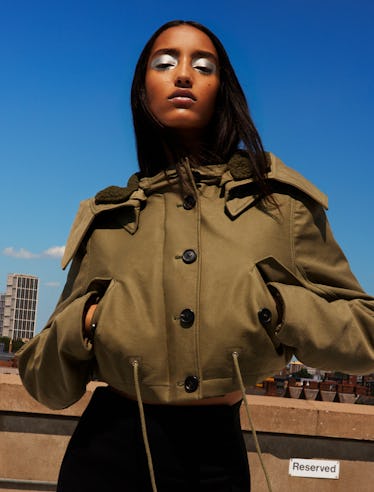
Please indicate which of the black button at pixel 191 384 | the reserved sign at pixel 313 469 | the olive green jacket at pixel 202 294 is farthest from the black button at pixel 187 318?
the reserved sign at pixel 313 469

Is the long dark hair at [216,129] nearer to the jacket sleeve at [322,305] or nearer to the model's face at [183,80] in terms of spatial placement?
the model's face at [183,80]

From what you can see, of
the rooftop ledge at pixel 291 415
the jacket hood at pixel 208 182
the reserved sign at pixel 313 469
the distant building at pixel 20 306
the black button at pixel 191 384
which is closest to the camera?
the black button at pixel 191 384

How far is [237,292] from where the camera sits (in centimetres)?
219

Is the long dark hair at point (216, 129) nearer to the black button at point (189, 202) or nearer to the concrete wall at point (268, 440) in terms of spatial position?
the black button at point (189, 202)

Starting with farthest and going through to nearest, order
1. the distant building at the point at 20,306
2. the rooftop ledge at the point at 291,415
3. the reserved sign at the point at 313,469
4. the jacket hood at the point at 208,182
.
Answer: the distant building at the point at 20,306, the reserved sign at the point at 313,469, the rooftop ledge at the point at 291,415, the jacket hood at the point at 208,182

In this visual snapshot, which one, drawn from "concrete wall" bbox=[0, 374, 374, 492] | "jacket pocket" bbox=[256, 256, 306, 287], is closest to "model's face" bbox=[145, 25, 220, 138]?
"jacket pocket" bbox=[256, 256, 306, 287]

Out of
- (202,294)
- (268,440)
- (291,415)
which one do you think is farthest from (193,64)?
(268,440)

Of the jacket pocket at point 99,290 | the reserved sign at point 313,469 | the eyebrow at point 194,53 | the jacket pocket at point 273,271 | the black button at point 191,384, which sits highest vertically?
the eyebrow at point 194,53

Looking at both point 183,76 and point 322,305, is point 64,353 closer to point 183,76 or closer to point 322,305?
point 322,305

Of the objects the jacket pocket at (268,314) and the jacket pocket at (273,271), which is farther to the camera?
the jacket pocket at (273,271)

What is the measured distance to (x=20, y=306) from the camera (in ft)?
540

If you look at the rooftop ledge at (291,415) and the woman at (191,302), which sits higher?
the woman at (191,302)

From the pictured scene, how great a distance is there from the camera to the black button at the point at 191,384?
216cm

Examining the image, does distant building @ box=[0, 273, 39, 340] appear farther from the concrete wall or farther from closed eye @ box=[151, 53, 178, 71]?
closed eye @ box=[151, 53, 178, 71]
